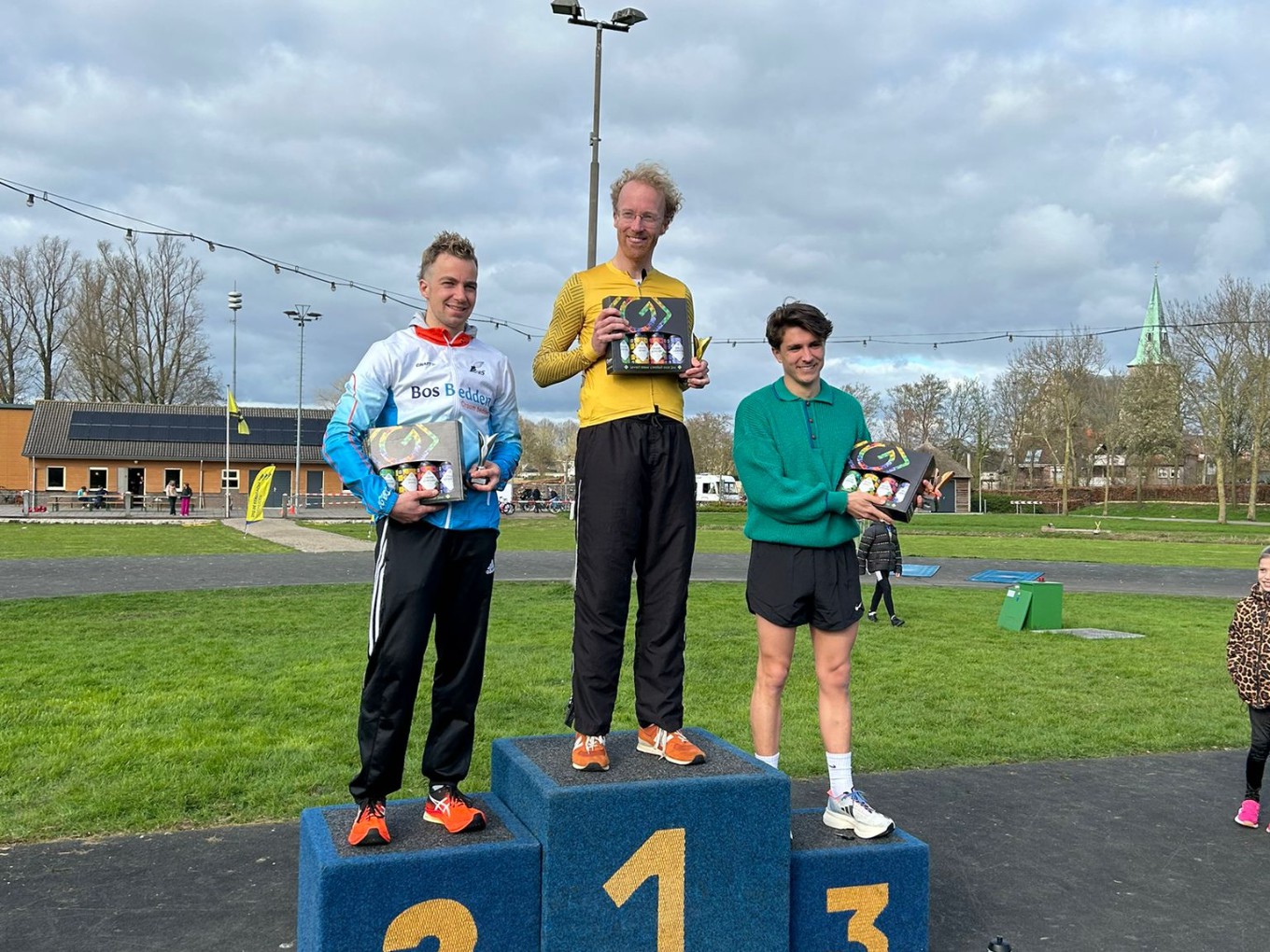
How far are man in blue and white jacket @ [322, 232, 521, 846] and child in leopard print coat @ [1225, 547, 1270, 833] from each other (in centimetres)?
387

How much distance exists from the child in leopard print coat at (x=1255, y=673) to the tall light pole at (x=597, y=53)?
9253 mm

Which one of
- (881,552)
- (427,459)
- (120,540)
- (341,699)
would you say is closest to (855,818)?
(427,459)

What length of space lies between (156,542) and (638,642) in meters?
24.5

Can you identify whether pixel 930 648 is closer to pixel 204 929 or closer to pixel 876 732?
pixel 876 732

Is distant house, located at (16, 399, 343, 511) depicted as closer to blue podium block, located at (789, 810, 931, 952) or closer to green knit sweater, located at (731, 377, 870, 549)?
green knit sweater, located at (731, 377, 870, 549)

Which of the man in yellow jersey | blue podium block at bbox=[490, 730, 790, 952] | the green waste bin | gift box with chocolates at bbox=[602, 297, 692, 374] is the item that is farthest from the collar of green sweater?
the green waste bin

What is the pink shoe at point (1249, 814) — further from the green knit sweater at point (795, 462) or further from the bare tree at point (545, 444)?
the bare tree at point (545, 444)

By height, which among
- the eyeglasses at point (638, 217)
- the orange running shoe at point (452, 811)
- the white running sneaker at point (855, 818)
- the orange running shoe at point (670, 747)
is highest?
the eyeglasses at point (638, 217)

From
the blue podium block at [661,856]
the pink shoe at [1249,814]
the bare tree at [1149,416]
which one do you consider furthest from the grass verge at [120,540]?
the bare tree at [1149,416]

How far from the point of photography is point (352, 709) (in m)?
6.94

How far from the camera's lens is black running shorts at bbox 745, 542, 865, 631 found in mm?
3633

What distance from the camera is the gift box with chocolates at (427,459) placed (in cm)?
313

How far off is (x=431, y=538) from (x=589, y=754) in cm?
91

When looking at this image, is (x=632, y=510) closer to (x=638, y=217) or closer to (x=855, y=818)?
(x=638, y=217)
